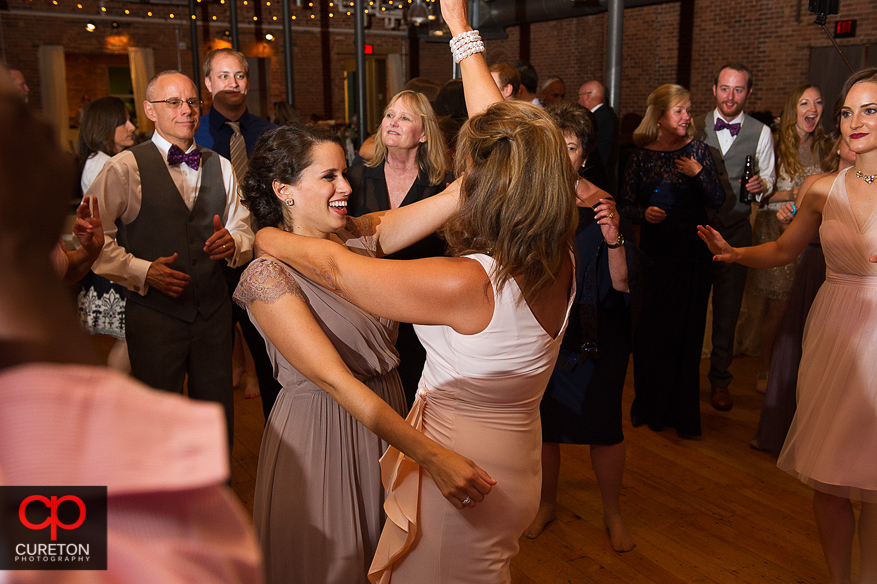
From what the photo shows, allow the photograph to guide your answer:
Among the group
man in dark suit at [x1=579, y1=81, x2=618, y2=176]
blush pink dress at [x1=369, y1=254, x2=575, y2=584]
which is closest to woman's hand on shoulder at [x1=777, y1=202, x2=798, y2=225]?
man in dark suit at [x1=579, y1=81, x2=618, y2=176]

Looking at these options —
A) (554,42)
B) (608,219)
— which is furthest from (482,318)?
(554,42)

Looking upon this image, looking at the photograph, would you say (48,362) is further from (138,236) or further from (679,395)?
(679,395)

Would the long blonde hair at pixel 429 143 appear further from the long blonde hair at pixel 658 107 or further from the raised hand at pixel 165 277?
the long blonde hair at pixel 658 107

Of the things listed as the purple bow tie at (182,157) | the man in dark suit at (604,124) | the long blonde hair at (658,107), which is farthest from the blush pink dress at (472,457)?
the man in dark suit at (604,124)

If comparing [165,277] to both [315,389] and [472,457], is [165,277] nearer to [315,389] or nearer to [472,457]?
[315,389]

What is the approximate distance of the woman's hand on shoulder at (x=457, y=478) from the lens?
1.32 meters

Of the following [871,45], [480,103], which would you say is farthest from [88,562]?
[871,45]

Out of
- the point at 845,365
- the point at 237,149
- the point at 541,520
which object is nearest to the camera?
the point at 845,365

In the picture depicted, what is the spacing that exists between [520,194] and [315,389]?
71cm

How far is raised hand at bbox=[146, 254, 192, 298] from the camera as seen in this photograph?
2455mm

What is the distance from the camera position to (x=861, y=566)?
2.22m

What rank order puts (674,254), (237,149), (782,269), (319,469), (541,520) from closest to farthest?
(319,469)
(541,520)
(237,149)
(674,254)
(782,269)

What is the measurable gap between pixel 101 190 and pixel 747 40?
398 inches

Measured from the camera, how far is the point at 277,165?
1.79m
